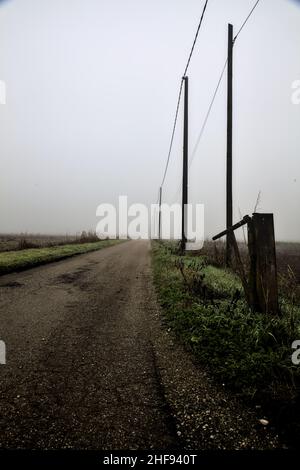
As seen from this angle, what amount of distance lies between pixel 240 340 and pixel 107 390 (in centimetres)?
162

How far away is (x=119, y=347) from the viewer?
12.3 ft

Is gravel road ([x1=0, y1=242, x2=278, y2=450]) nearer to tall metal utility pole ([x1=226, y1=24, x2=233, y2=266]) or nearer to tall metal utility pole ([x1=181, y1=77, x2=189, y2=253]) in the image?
tall metal utility pole ([x1=226, y1=24, x2=233, y2=266])

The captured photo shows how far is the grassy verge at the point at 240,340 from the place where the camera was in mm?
2721

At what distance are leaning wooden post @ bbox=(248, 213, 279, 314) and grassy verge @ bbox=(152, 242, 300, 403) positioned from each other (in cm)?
22

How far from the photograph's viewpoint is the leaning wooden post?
4.26 metres

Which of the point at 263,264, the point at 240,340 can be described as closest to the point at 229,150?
the point at 263,264

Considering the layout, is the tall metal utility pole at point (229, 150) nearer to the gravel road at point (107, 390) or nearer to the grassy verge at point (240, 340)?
the grassy verge at point (240, 340)

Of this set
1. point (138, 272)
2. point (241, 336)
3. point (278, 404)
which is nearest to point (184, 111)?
point (138, 272)

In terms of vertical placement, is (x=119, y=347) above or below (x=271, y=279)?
below

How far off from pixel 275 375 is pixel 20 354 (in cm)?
274

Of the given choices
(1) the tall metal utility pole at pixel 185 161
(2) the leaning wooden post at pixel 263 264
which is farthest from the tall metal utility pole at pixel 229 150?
(1) the tall metal utility pole at pixel 185 161

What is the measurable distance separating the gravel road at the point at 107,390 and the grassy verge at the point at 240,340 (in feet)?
0.65
